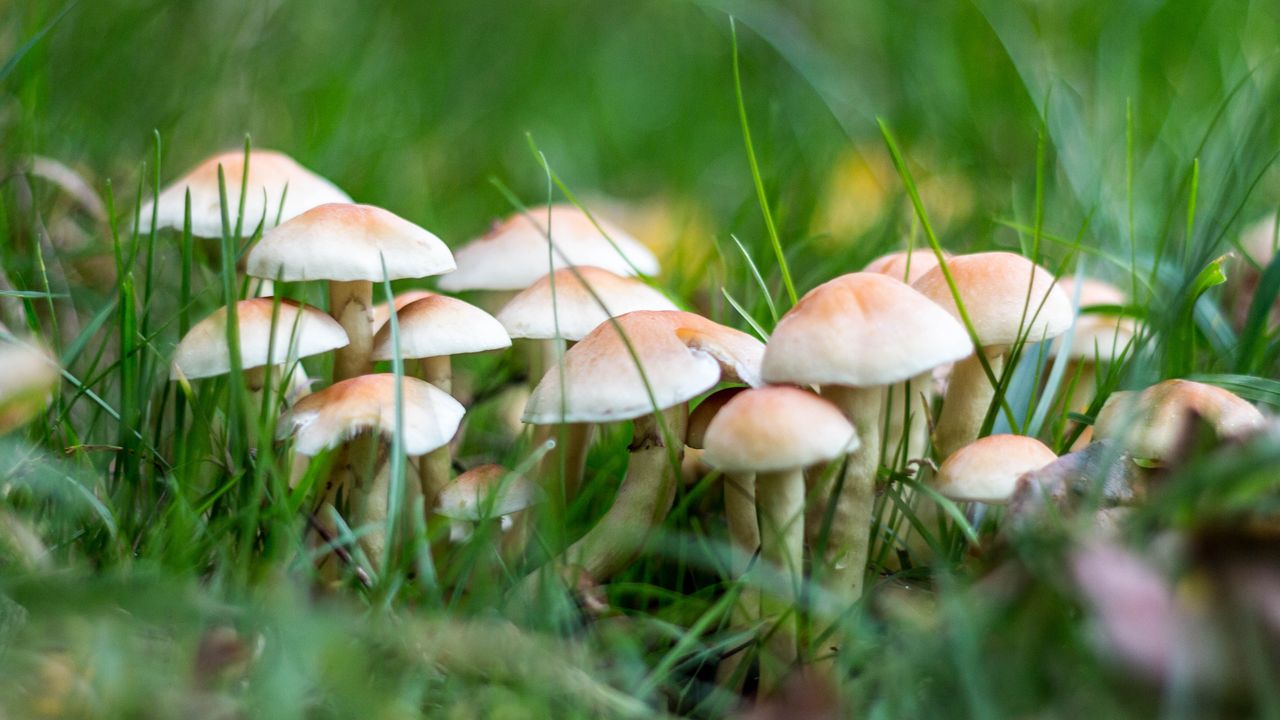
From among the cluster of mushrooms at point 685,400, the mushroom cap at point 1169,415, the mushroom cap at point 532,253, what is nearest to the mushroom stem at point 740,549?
the cluster of mushrooms at point 685,400

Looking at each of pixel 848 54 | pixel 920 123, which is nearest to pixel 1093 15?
pixel 920 123

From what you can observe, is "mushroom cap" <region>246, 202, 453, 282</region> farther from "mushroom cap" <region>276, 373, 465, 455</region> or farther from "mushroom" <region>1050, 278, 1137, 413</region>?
"mushroom" <region>1050, 278, 1137, 413</region>

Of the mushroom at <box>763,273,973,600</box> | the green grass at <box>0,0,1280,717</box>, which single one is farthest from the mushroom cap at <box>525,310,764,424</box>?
the green grass at <box>0,0,1280,717</box>

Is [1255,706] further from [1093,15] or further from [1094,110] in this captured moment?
[1093,15]

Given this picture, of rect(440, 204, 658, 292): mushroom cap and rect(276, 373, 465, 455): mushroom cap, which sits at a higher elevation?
rect(440, 204, 658, 292): mushroom cap

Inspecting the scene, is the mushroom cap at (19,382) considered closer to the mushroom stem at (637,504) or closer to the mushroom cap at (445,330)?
the mushroom cap at (445,330)
